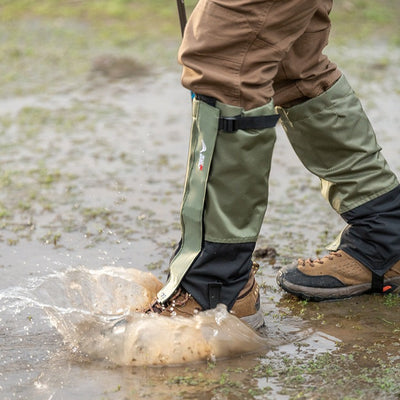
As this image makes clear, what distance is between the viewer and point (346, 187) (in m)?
3.06

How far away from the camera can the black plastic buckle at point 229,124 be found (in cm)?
253

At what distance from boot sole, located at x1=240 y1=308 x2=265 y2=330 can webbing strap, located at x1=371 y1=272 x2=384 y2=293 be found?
1.69ft

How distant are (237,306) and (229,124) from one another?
2.00 feet

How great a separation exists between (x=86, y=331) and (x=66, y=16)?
22.6 feet

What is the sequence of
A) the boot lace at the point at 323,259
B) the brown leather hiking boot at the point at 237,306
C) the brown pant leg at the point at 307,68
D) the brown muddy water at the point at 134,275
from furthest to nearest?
the boot lace at the point at 323,259 < the brown pant leg at the point at 307,68 < the brown leather hiking boot at the point at 237,306 < the brown muddy water at the point at 134,275

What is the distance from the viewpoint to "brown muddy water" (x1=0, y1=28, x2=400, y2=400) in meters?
2.43

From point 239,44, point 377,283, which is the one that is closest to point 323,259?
point 377,283

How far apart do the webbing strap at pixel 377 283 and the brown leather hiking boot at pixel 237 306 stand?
1.71 ft

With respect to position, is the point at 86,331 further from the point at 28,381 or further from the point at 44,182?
the point at 44,182

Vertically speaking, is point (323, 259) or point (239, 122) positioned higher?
point (239, 122)

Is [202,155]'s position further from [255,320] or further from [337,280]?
[337,280]

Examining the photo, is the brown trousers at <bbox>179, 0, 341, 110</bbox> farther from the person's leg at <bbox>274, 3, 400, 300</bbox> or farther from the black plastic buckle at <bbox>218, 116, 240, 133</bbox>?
the person's leg at <bbox>274, 3, 400, 300</bbox>

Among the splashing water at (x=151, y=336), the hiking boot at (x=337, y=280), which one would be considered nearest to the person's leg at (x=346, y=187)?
the hiking boot at (x=337, y=280)

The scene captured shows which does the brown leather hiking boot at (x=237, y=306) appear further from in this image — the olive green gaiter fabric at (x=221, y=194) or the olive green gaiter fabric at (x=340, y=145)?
the olive green gaiter fabric at (x=340, y=145)
